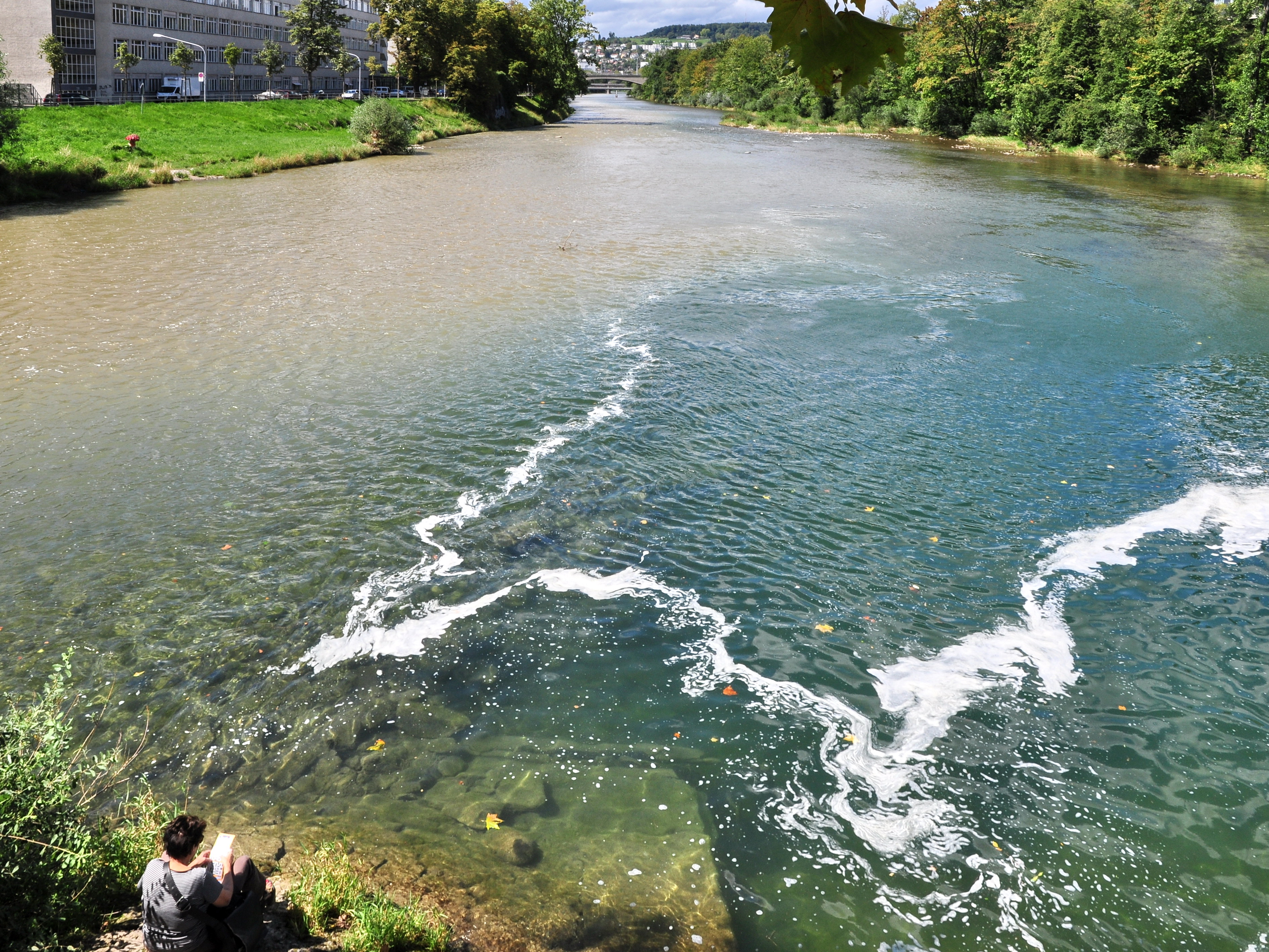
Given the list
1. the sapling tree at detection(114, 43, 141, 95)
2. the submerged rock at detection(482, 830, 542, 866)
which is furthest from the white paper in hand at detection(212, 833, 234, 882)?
the sapling tree at detection(114, 43, 141, 95)

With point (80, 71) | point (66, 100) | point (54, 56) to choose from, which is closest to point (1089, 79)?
point (66, 100)

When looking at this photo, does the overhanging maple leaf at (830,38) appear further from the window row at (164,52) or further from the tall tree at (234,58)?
the tall tree at (234,58)

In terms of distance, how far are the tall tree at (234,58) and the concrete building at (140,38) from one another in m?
0.58

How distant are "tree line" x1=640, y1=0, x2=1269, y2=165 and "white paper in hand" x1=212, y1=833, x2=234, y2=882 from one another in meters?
44.8

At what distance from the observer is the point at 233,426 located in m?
15.7

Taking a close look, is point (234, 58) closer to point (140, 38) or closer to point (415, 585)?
point (140, 38)

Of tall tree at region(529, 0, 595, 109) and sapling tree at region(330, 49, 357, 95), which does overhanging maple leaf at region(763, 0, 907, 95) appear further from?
tall tree at region(529, 0, 595, 109)

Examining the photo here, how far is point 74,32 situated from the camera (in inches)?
3061

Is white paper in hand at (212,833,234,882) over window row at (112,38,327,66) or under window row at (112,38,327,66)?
under

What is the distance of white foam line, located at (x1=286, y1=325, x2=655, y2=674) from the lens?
390 inches

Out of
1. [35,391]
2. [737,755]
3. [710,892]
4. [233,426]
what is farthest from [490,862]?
[35,391]

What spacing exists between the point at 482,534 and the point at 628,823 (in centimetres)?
558

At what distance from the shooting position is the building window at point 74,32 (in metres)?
75.6

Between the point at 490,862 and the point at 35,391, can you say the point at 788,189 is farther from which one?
the point at 490,862
